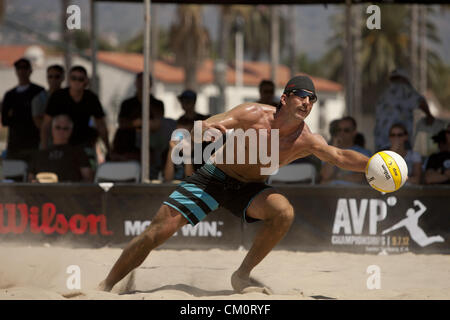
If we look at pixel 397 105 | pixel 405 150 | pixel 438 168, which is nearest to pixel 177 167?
pixel 405 150

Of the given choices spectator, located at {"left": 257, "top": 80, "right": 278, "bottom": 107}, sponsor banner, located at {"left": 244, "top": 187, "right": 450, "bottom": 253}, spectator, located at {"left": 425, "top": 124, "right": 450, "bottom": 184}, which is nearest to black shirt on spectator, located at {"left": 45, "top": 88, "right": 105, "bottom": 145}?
spectator, located at {"left": 257, "top": 80, "right": 278, "bottom": 107}

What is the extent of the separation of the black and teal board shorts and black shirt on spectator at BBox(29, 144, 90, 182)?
3491 millimetres

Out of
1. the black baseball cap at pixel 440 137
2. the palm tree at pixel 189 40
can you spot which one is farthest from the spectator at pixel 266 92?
the palm tree at pixel 189 40

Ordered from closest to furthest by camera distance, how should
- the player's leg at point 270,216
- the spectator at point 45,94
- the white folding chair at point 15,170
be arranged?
1. the player's leg at point 270,216
2. the white folding chair at point 15,170
3. the spectator at point 45,94

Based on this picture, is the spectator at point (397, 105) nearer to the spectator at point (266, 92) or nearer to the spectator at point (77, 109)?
the spectator at point (266, 92)

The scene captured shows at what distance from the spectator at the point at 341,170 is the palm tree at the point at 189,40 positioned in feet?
101

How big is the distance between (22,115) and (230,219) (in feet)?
11.1

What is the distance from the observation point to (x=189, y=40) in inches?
1619

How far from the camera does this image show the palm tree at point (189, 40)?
132 ft

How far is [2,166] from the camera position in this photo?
30.2 feet

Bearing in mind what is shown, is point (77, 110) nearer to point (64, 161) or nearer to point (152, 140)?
point (64, 161)

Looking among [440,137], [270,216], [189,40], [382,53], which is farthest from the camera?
[382,53]
